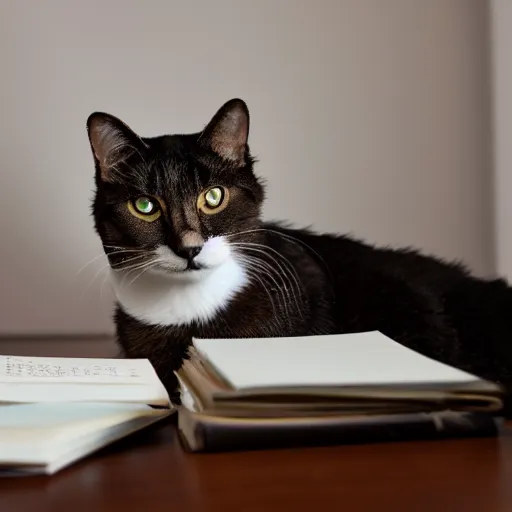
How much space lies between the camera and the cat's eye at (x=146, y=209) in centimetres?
103

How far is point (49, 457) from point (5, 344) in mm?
933

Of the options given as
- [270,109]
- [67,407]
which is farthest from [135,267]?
[270,109]

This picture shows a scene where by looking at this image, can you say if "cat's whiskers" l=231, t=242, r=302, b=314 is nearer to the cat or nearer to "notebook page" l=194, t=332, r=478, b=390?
the cat

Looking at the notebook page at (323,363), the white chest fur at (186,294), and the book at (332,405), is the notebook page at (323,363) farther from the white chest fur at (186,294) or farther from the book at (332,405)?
the white chest fur at (186,294)

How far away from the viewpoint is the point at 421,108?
1549mm

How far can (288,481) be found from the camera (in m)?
0.54

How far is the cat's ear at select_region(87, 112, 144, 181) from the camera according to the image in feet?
3.44

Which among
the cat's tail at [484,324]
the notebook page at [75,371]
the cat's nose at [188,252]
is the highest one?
the cat's nose at [188,252]

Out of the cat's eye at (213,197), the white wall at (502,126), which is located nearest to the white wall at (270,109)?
the white wall at (502,126)

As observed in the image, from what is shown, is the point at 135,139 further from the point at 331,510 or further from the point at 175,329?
the point at 331,510

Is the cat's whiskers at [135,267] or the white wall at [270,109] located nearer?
the cat's whiskers at [135,267]

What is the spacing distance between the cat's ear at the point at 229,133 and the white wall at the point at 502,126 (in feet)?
2.26

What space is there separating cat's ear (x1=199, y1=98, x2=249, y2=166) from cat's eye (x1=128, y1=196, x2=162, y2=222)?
5.2 inches

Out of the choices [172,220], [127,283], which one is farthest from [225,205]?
[127,283]
